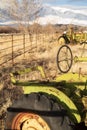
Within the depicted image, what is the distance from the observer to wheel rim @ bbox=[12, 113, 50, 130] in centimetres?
421

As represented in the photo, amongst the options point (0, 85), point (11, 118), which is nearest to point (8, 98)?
point (0, 85)

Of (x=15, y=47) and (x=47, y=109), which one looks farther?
(x=15, y=47)

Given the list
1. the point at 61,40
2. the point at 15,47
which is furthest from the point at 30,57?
the point at 61,40

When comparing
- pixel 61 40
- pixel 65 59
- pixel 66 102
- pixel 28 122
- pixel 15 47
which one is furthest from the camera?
pixel 61 40

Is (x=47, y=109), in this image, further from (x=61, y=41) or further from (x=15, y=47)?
(x=61, y=41)

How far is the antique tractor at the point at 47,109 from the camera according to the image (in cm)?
397

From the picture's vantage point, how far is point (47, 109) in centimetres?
404

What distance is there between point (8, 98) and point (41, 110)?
3.30 meters

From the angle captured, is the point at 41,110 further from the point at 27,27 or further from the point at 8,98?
the point at 27,27

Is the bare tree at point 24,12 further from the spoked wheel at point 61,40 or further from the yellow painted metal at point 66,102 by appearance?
the yellow painted metal at point 66,102

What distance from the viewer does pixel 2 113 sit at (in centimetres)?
649

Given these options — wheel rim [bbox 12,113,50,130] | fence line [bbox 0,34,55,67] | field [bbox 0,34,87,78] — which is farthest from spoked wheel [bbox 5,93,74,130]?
fence line [bbox 0,34,55,67]

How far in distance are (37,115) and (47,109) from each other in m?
0.23

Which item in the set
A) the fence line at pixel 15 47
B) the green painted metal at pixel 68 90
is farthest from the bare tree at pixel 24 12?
the green painted metal at pixel 68 90
